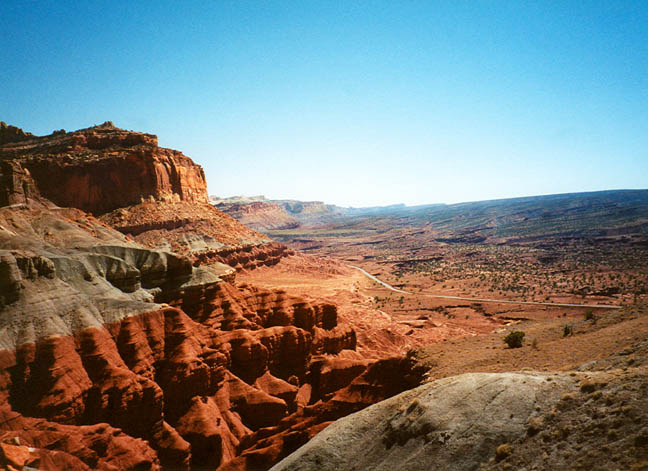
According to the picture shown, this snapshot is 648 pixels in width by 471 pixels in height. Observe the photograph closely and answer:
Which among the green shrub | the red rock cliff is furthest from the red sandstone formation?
the red rock cliff

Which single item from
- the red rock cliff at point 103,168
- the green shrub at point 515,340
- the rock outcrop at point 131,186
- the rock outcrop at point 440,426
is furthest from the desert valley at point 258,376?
the rock outcrop at point 131,186

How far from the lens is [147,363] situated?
22.5m

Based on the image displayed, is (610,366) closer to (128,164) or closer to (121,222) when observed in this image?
(121,222)

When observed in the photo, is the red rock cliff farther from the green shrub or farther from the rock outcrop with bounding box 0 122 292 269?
the green shrub

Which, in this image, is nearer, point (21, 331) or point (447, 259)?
point (21, 331)

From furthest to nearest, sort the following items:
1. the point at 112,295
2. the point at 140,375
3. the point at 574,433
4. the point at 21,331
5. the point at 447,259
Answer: the point at 447,259
the point at 112,295
the point at 140,375
the point at 21,331
the point at 574,433

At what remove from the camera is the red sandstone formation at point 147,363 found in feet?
56.2

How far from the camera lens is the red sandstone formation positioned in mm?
17125

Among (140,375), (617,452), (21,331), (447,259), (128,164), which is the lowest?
(447,259)

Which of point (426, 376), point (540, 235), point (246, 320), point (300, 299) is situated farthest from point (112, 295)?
point (540, 235)

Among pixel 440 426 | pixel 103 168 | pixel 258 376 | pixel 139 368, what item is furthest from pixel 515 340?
pixel 103 168

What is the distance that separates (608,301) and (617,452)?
6400cm

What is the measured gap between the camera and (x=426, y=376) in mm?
22094

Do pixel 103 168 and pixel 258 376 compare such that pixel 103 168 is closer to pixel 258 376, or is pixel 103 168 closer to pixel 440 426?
pixel 258 376
